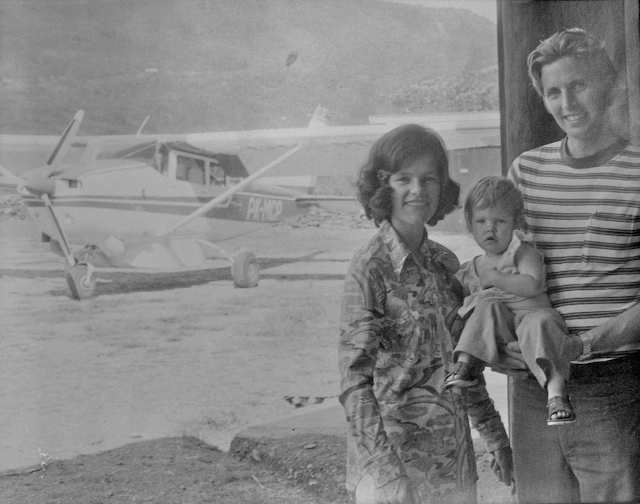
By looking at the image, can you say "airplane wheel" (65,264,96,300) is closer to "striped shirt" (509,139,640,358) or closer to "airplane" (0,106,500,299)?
"airplane" (0,106,500,299)

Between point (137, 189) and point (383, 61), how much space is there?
1064 millimetres

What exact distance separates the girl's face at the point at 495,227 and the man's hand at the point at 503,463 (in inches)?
21.5

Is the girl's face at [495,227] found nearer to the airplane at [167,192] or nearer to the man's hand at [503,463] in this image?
the man's hand at [503,463]

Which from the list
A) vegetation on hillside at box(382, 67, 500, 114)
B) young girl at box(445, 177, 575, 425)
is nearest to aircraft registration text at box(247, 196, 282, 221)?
vegetation on hillside at box(382, 67, 500, 114)

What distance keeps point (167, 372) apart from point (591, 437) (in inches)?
64.0

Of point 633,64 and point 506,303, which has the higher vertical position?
point 633,64

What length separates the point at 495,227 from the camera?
2.00 metres

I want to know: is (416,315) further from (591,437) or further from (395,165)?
(591,437)

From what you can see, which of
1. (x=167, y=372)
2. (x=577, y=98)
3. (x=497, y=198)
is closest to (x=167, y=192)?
(x=167, y=372)

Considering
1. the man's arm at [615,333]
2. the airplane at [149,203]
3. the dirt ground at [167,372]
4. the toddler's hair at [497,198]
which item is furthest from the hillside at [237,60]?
the man's arm at [615,333]

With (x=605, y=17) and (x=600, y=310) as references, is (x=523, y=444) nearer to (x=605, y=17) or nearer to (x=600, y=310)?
(x=600, y=310)

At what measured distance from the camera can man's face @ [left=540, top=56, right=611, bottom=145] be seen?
206 centimetres

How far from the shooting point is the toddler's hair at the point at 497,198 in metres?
1.99

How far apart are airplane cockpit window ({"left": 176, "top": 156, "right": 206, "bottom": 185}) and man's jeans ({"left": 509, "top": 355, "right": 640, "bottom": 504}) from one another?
61.7 inches
